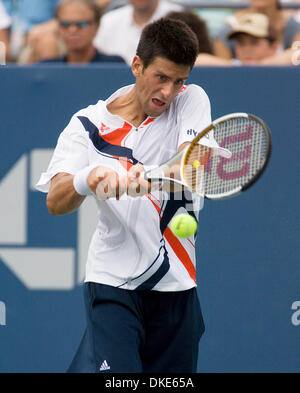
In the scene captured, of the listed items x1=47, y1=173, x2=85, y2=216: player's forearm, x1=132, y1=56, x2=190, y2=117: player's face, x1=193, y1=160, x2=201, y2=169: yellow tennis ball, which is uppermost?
x1=132, y1=56, x2=190, y2=117: player's face

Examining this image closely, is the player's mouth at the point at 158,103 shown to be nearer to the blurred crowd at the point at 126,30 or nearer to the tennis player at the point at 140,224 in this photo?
the tennis player at the point at 140,224

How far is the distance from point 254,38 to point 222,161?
2.15m

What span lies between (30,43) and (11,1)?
1.96 feet

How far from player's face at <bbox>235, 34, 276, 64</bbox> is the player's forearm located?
8.19 feet

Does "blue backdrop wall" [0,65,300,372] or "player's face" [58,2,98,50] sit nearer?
"blue backdrop wall" [0,65,300,372]

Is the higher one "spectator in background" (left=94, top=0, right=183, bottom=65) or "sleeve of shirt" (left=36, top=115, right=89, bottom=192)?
"spectator in background" (left=94, top=0, right=183, bottom=65)

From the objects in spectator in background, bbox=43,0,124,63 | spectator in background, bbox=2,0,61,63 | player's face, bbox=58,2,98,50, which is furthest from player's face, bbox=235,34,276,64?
spectator in background, bbox=2,0,61,63

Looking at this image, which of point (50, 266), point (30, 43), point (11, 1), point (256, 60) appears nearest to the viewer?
point (50, 266)

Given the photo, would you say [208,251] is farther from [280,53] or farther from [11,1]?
[11,1]

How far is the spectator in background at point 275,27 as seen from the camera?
5398 mm

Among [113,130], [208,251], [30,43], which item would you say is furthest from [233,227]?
[30,43]

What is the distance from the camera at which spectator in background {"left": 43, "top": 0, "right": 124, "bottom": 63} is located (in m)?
5.18

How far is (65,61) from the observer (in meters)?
5.21

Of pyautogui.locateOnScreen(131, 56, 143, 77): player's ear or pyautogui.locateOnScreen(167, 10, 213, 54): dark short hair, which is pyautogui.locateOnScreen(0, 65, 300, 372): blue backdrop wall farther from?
pyautogui.locateOnScreen(131, 56, 143, 77): player's ear
